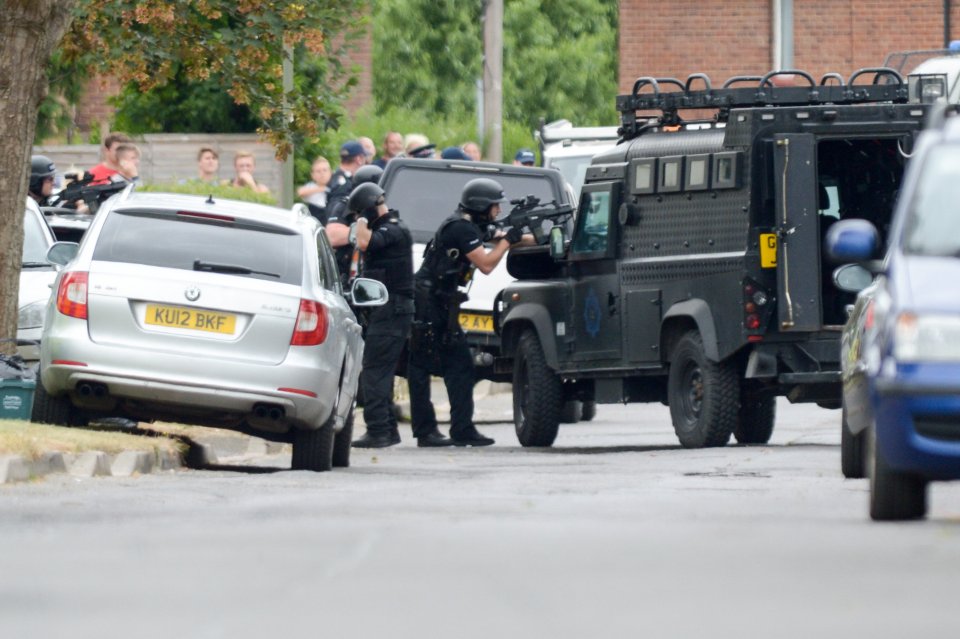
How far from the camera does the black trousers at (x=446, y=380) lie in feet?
61.4

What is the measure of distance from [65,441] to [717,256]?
4916 millimetres

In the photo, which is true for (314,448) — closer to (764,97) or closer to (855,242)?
(764,97)

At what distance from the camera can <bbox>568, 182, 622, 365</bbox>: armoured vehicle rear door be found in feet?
57.4

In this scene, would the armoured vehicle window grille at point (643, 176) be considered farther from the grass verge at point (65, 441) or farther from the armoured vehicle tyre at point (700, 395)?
the grass verge at point (65, 441)

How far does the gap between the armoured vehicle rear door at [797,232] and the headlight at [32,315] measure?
6077mm

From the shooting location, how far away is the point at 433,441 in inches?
739

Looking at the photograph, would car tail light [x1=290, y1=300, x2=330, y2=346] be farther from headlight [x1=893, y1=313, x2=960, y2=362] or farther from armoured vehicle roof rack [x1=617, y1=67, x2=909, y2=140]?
headlight [x1=893, y1=313, x2=960, y2=362]

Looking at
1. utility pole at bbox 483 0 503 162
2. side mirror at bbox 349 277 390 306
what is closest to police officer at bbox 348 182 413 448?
side mirror at bbox 349 277 390 306

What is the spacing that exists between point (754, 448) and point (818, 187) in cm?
184

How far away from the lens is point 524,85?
251ft

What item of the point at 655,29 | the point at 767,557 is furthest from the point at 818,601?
the point at 655,29

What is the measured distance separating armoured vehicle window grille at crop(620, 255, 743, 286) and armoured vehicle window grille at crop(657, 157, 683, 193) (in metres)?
0.50

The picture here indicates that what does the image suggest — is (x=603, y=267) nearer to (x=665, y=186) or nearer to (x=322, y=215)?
(x=665, y=186)

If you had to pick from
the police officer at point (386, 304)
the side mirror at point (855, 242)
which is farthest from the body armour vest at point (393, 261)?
the side mirror at point (855, 242)
